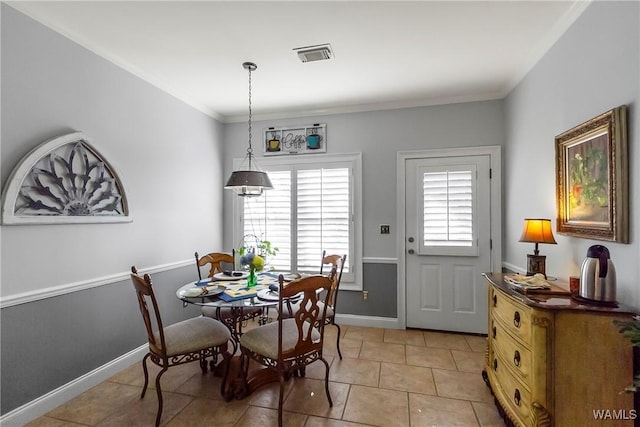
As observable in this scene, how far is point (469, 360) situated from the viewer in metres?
2.88

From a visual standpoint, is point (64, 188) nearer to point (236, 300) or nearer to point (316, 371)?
point (236, 300)

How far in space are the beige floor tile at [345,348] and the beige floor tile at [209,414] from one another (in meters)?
1.07

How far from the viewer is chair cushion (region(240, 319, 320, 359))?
2.09m

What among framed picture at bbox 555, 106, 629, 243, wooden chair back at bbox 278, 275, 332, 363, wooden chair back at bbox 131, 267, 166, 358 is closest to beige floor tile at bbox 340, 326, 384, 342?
wooden chair back at bbox 278, 275, 332, 363

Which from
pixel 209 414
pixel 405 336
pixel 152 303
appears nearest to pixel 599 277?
pixel 405 336

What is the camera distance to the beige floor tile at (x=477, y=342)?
314cm

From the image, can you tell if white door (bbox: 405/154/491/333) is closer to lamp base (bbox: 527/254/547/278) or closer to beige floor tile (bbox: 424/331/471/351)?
beige floor tile (bbox: 424/331/471/351)

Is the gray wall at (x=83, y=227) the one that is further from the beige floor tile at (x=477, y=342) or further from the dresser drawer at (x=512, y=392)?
the beige floor tile at (x=477, y=342)

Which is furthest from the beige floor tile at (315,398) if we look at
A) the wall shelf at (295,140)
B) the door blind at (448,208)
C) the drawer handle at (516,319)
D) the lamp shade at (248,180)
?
the wall shelf at (295,140)

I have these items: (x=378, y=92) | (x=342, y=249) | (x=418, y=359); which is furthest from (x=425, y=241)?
(x=378, y=92)

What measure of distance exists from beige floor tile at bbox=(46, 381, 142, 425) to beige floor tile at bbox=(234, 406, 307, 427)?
771 millimetres

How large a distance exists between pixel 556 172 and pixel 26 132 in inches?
147

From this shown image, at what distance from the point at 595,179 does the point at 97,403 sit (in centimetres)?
370

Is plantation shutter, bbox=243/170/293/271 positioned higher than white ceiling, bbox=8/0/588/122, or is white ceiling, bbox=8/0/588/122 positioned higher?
white ceiling, bbox=8/0/588/122
